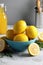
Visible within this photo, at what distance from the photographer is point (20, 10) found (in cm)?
165

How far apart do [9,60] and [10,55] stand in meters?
0.06

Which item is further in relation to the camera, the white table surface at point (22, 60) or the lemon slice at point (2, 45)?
the lemon slice at point (2, 45)

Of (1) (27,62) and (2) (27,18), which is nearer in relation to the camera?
(1) (27,62)

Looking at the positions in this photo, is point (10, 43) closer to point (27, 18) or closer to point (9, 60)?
point (9, 60)

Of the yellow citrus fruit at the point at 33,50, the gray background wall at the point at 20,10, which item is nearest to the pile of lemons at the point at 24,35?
the yellow citrus fruit at the point at 33,50

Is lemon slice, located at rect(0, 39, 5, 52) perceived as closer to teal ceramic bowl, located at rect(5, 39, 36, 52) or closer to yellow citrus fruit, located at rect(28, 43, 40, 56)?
teal ceramic bowl, located at rect(5, 39, 36, 52)

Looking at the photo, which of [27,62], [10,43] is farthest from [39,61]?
[10,43]

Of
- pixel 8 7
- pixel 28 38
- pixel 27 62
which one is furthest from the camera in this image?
pixel 8 7

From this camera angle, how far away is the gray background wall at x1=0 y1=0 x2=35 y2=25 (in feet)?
5.35

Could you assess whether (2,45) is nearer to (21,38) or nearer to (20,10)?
(21,38)

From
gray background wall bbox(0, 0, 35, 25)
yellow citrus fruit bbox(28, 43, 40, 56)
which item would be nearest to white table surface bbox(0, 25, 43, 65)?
yellow citrus fruit bbox(28, 43, 40, 56)

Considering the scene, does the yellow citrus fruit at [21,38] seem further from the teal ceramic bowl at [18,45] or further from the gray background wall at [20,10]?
the gray background wall at [20,10]

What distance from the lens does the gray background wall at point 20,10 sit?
5.35 feet

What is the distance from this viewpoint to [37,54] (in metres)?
0.92
